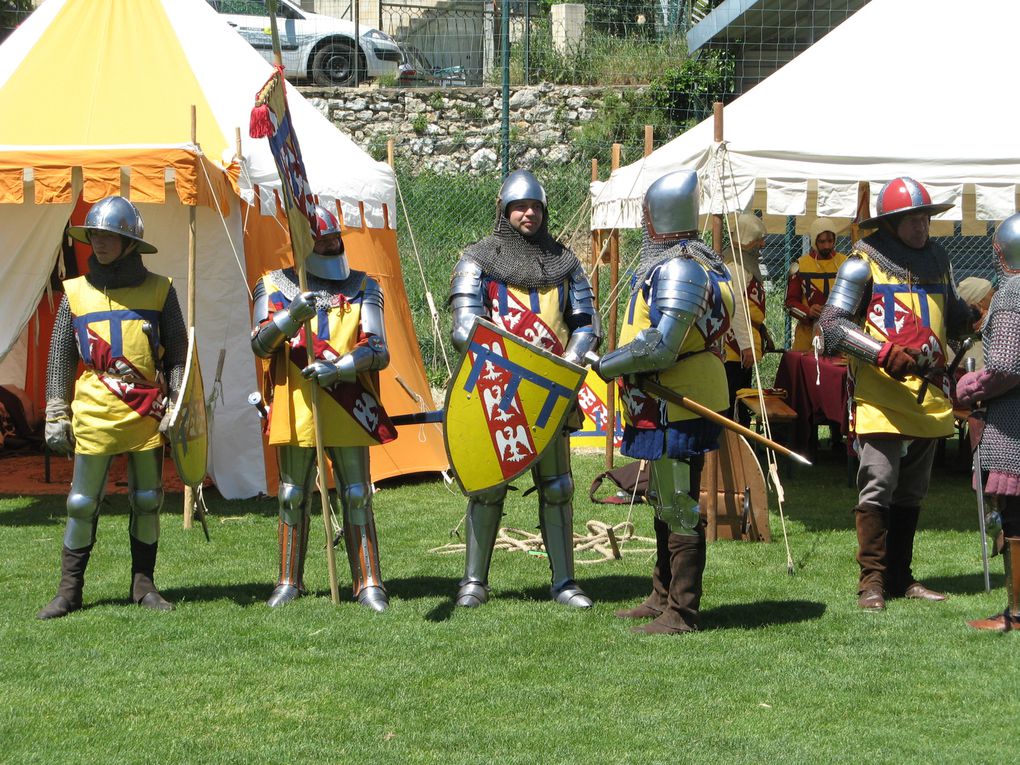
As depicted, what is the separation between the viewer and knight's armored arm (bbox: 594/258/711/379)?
452 centimetres

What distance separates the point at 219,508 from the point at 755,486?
10.1ft

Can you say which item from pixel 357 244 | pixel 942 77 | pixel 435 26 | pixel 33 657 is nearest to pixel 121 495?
pixel 357 244

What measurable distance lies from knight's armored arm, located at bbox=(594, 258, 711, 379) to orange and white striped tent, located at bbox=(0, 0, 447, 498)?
2660 mm

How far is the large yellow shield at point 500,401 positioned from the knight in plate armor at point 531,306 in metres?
0.19

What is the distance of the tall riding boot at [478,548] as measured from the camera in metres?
5.17

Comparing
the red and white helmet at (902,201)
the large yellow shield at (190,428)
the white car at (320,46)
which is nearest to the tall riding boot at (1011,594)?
the red and white helmet at (902,201)

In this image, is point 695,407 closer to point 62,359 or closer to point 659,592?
point 659,592

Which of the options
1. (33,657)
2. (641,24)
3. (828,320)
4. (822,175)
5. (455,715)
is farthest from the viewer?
(641,24)

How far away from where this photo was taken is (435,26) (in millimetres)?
16578

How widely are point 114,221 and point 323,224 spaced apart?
2.49 ft

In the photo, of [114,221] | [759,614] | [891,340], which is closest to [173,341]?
[114,221]

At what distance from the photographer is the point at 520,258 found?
509 centimetres

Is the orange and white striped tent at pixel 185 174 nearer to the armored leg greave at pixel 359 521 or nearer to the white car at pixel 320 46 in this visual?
the armored leg greave at pixel 359 521

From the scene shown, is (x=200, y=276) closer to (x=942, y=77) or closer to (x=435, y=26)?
(x=942, y=77)
